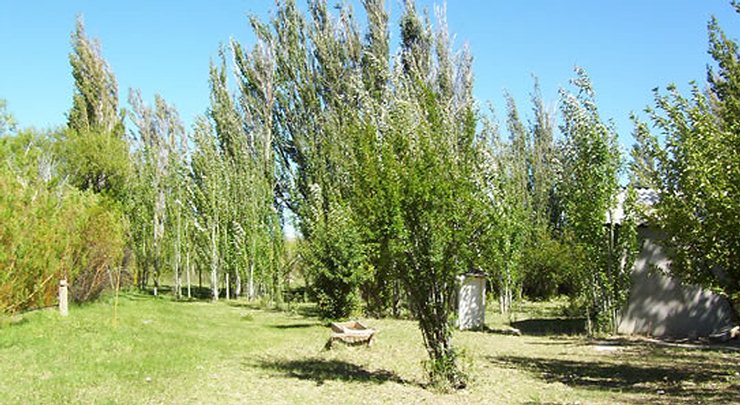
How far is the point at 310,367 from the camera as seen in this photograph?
9789mm

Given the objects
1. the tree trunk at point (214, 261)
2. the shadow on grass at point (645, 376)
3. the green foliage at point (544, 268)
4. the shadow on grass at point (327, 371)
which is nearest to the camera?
the shadow on grass at point (645, 376)

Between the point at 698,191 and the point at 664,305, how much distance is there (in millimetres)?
7619

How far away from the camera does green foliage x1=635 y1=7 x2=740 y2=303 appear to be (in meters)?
7.55

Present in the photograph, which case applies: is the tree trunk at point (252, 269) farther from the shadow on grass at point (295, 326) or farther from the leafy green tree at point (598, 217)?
the leafy green tree at point (598, 217)

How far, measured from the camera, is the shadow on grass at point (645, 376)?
733 cm

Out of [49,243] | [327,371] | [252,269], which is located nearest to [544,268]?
[252,269]

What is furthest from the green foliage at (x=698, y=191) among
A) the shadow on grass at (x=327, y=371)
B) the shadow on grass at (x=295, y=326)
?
the shadow on grass at (x=295, y=326)

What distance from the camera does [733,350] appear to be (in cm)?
1147

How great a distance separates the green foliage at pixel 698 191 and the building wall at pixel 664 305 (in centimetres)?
571

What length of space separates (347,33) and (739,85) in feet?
Result: 53.3

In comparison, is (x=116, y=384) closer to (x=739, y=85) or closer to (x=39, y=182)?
(x=39, y=182)

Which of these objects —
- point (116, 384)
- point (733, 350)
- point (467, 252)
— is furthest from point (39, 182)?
point (733, 350)

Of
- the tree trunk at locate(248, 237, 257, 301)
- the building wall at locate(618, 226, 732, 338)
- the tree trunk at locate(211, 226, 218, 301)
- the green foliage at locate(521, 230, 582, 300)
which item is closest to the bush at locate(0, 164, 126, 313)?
the tree trunk at locate(248, 237, 257, 301)

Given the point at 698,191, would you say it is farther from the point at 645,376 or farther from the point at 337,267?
the point at 337,267
